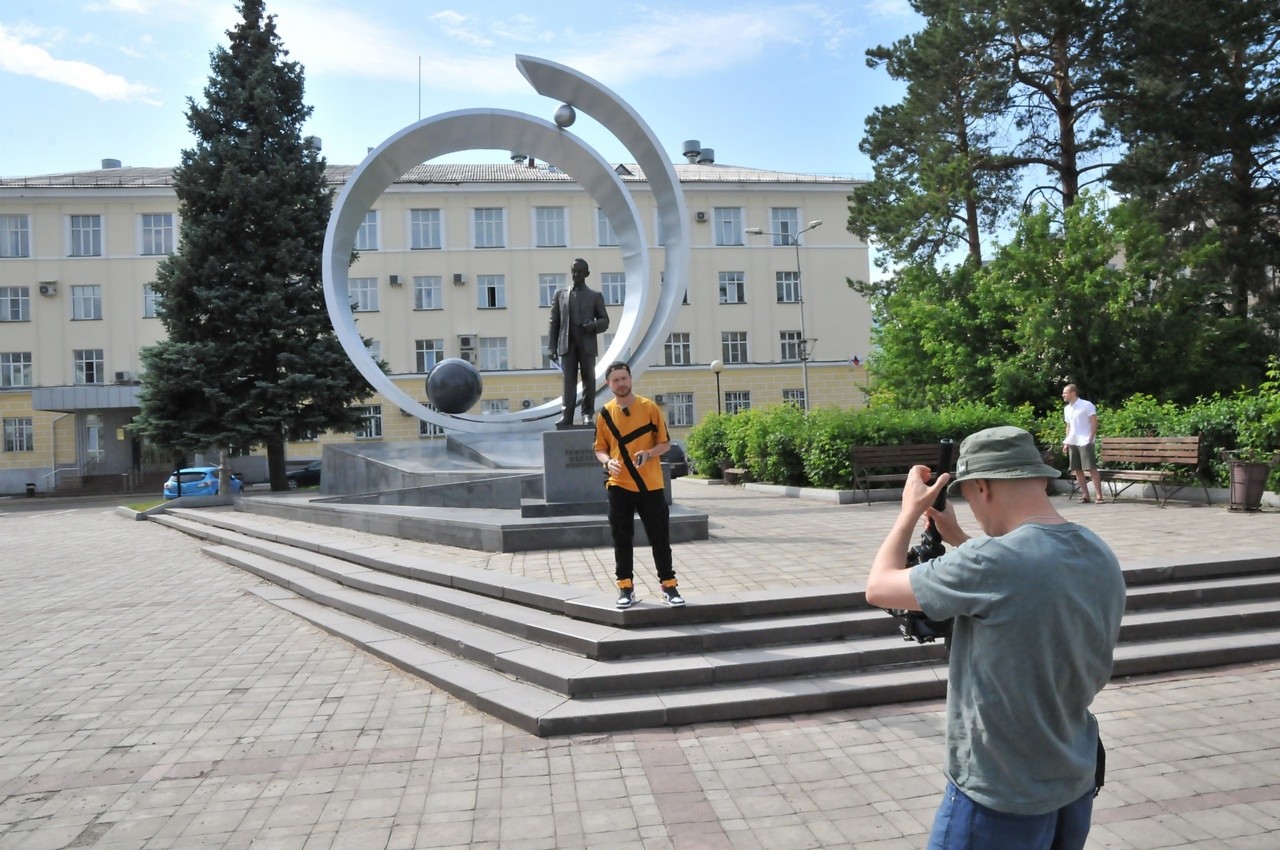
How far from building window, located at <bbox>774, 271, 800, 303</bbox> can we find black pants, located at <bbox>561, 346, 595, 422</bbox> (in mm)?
33832

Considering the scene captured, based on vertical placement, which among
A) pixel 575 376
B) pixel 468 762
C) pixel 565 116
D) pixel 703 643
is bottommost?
pixel 468 762

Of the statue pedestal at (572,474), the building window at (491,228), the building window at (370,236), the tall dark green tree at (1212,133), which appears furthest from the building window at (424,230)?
the statue pedestal at (572,474)

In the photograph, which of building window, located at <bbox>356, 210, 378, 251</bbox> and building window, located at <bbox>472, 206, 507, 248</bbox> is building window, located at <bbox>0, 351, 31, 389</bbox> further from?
building window, located at <bbox>472, 206, 507, 248</bbox>

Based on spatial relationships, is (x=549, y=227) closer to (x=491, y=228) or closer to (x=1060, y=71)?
(x=491, y=228)

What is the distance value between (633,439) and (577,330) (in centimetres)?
544

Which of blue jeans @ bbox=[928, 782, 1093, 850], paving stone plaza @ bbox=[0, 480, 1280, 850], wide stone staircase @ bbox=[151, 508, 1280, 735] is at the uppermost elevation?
blue jeans @ bbox=[928, 782, 1093, 850]

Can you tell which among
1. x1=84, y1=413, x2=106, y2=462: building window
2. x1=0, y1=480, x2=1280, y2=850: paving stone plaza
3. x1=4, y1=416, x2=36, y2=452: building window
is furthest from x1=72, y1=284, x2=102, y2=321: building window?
→ x1=0, y1=480, x2=1280, y2=850: paving stone plaza

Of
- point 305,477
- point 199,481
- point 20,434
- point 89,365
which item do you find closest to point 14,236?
point 89,365

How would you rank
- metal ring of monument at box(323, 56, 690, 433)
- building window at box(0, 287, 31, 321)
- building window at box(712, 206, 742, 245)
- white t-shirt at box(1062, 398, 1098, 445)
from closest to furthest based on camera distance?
white t-shirt at box(1062, 398, 1098, 445) → metal ring of monument at box(323, 56, 690, 433) → building window at box(0, 287, 31, 321) → building window at box(712, 206, 742, 245)

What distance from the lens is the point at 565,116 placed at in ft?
54.0

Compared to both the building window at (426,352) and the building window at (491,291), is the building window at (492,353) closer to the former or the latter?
the building window at (491,291)

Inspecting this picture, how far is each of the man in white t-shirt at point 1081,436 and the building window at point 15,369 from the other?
41925mm

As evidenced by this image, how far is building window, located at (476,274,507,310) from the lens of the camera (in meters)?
42.9

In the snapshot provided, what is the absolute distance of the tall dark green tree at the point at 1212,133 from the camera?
70.9 ft
